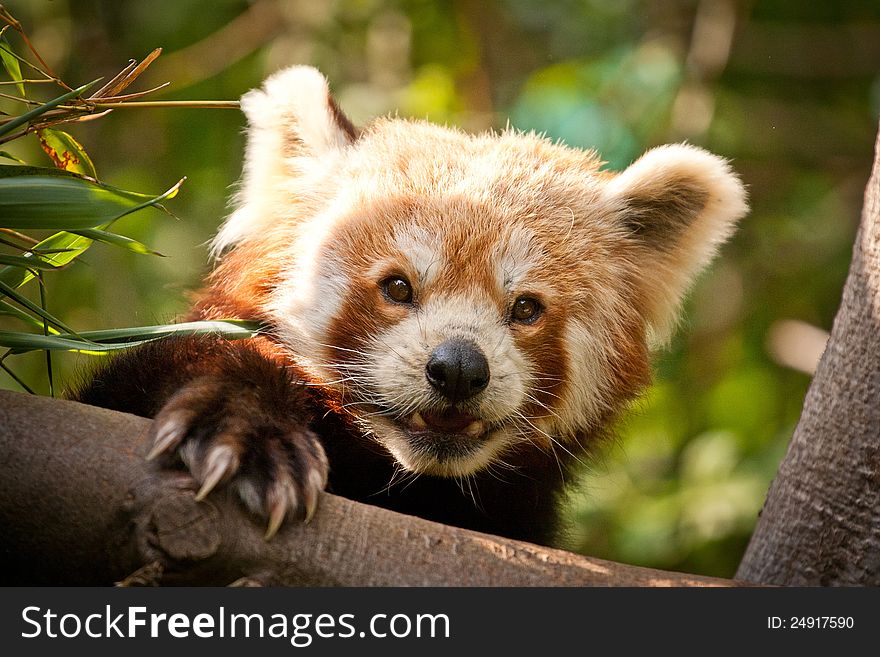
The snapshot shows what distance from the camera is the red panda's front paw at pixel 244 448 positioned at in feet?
5.74

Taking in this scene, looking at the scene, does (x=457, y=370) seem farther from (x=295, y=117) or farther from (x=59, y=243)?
(x=295, y=117)

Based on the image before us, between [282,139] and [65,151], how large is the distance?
2.79ft

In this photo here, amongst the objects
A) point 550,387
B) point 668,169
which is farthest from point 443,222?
point 668,169

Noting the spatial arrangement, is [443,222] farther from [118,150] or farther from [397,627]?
[118,150]

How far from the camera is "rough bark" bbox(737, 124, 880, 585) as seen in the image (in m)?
2.34

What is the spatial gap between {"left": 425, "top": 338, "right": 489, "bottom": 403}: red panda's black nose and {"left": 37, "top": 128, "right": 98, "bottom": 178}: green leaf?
0.91 m

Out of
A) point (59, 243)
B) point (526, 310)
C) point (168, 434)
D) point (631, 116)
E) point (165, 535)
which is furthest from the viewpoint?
point (631, 116)

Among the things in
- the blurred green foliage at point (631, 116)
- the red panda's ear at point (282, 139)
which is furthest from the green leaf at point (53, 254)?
the blurred green foliage at point (631, 116)

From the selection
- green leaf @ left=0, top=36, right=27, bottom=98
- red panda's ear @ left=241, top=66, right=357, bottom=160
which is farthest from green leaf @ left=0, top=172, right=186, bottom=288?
red panda's ear @ left=241, top=66, right=357, bottom=160

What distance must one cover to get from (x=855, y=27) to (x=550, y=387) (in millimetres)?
4718

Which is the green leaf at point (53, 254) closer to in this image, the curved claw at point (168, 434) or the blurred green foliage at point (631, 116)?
the curved claw at point (168, 434)

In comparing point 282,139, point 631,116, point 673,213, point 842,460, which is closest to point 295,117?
point 282,139

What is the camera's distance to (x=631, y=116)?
5590mm

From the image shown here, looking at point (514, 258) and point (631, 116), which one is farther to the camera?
point (631, 116)
